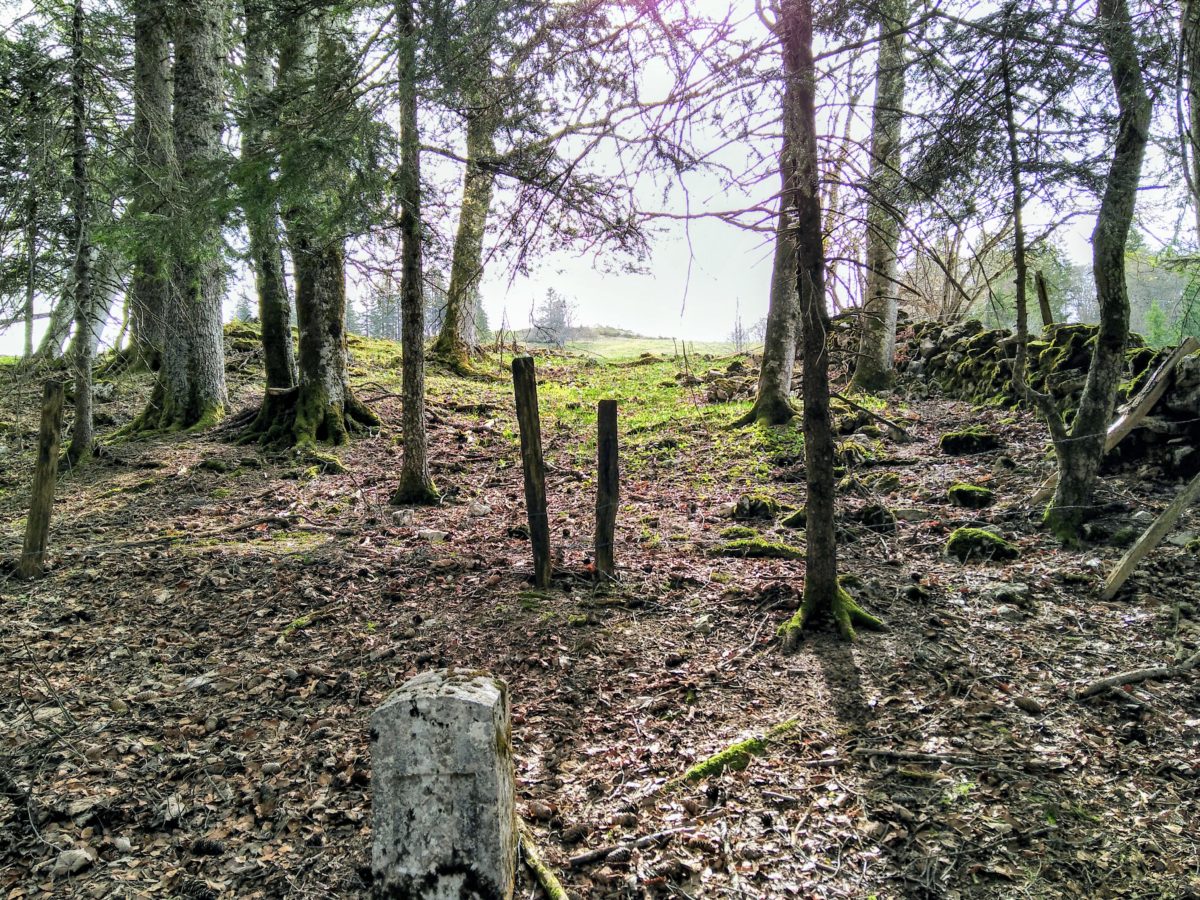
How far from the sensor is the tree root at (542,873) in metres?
2.52

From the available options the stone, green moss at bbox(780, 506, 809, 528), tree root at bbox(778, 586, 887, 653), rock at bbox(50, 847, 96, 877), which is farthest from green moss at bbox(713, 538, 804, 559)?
rock at bbox(50, 847, 96, 877)

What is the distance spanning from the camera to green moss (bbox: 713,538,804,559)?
20.0 feet

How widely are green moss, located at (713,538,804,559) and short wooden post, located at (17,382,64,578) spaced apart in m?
6.29

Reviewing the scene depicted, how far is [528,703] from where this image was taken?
3.92 meters

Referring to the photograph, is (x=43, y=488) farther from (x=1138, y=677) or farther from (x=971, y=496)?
(x=971, y=496)

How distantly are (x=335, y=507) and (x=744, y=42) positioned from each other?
20.9ft

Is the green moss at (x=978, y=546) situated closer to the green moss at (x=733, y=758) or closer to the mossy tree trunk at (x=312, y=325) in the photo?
the green moss at (x=733, y=758)

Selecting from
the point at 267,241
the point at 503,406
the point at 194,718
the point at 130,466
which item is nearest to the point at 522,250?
the point at 194,718

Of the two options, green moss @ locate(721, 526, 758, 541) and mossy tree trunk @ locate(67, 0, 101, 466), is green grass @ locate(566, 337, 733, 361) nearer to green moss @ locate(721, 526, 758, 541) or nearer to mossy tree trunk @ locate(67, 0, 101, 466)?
green moss @ locate(721, 526, 758, 541)

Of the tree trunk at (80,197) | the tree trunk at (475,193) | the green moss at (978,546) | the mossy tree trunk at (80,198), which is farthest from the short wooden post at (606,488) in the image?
the mossy tree trunk at (80,198)

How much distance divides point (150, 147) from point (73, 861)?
964cm

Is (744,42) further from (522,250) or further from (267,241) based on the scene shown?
(267,241)

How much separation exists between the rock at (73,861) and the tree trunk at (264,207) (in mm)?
5688

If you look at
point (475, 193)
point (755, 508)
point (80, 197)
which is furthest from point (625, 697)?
point (80, 197)
